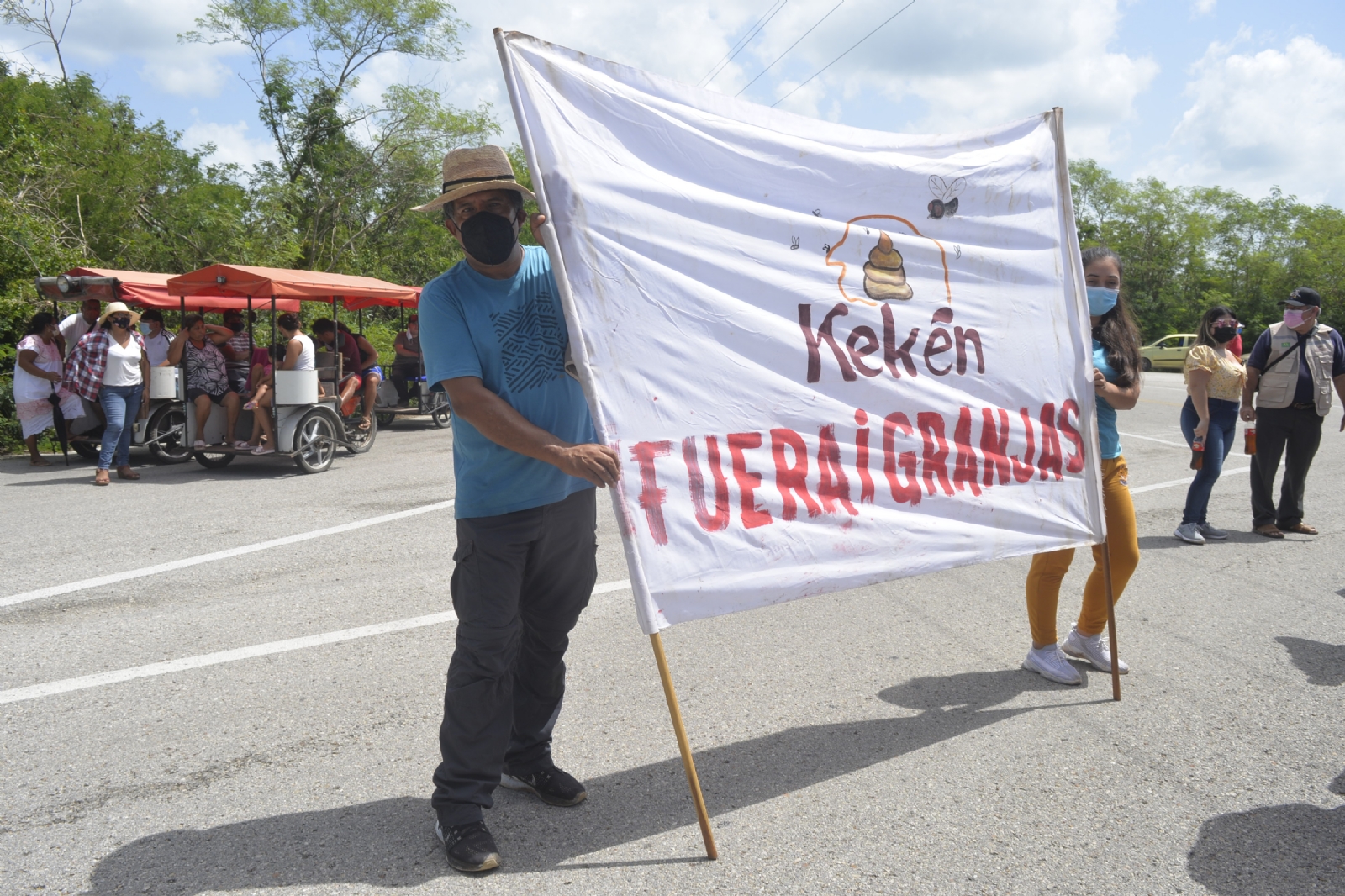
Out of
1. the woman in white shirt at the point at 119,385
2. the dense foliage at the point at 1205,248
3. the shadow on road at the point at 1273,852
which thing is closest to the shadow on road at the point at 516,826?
the shadow on road at the point at 1273,852

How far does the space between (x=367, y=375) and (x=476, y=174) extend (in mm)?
11380

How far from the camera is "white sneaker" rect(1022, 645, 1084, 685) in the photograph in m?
4.29

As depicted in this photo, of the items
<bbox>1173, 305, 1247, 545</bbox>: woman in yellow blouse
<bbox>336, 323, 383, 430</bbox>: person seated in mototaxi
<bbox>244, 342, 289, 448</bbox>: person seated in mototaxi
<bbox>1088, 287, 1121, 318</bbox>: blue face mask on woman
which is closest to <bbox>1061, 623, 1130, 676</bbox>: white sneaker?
<bbox>1088, 287, 1121, 318</bbox>: blue face mask on woman

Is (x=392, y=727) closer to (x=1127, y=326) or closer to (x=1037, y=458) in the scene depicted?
(x=1037, y=458)

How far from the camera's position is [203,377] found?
1152 centimetres

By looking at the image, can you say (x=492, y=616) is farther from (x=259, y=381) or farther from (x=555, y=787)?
(x=259, y=381)

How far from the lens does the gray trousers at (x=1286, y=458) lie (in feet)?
24.6

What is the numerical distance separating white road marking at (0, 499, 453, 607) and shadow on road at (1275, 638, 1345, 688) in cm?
628

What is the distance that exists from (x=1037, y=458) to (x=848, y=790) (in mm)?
1589

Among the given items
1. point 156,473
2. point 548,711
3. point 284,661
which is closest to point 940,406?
point 548,711

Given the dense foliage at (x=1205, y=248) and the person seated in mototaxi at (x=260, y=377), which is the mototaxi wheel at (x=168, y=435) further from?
the dense foliage at (x=1205, y=248)

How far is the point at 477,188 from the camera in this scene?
2.89 m

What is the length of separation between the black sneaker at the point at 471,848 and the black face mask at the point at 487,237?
169 centimetres

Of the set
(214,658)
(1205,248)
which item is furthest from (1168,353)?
(214,658)
